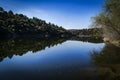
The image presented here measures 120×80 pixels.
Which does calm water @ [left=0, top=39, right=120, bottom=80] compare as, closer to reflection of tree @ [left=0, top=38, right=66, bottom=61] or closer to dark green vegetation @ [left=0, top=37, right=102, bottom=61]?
reflection of tree @ [left=0, top=38, right=66, bottom=61]

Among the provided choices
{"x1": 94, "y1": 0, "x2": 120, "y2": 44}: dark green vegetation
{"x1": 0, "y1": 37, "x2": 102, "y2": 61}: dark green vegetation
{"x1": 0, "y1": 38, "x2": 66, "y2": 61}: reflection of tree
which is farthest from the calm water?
{"x1": 94, "y1": 0, "x2": 120, "y2": 44}: dark green vegetation

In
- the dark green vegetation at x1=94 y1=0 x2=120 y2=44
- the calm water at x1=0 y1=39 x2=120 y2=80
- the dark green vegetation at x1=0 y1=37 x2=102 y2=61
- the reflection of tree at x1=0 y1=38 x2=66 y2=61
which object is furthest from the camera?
the dark green vegetation at x1=94 y1=0 x2=120 y2=44

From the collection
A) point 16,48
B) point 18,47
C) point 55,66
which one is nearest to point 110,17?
point 16,48

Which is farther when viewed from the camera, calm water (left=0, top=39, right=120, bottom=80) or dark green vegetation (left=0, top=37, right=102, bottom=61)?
dark green vegetation (left=0, top=37, right=102, bottom=61)

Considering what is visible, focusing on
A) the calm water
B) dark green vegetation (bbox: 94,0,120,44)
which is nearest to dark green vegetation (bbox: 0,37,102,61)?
the calm water

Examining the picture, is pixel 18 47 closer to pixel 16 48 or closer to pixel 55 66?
pixel 16 48

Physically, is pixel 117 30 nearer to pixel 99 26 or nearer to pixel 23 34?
pixel 99 26

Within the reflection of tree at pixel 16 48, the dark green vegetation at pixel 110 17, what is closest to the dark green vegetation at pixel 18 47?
the reflection of tree at pixel 16 48

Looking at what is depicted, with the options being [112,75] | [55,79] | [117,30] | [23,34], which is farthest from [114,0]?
[23,34]

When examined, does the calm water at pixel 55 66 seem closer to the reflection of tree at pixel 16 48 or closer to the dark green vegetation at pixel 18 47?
the reflection of tree at pixel 16 48

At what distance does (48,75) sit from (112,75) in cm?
531

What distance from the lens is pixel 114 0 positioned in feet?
153

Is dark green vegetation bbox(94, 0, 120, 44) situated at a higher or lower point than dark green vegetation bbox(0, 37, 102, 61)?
higher

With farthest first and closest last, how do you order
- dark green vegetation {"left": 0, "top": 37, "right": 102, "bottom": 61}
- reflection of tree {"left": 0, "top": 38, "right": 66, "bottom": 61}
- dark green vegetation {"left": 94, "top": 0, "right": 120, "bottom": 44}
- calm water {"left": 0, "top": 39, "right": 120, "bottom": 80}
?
dark green vegetation {"left": 94, "top": 0, "right": 120, "bottom": 44}
dark green vegetation {"left": 0, "top": 37, "right": 102, "bottom": 61}
reflection of tree {"left": 0, "top": 38, "right": 66, "bottom": 61}
calm water {"left": 0, "top": 39, "right": 120, "bottom": 80}
